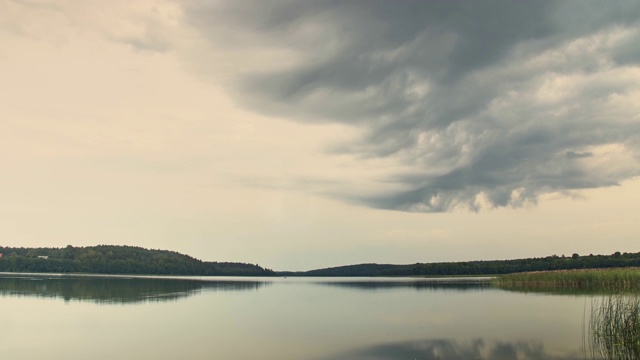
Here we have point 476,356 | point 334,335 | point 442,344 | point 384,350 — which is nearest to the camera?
point 476,356

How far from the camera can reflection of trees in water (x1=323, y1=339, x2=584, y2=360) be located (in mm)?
17656

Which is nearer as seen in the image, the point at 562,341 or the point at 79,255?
the point at 562,341

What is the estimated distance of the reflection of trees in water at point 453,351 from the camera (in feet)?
57.9

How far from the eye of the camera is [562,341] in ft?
68.2

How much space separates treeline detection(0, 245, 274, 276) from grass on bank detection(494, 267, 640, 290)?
13499 cm

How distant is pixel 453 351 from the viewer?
61.8 ft

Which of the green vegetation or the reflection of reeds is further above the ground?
the reflection of reeds

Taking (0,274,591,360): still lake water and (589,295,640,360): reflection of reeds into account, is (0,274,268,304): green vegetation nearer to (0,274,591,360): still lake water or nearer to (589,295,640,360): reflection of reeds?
(0,274,591,360): still lake water

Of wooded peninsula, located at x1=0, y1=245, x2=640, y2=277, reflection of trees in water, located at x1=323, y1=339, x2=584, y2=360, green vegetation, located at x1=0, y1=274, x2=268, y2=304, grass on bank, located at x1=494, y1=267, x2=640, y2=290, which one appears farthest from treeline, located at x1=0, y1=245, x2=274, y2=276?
reflection of trees in water, located at x1=323, y1=339, x2=584, y2=360

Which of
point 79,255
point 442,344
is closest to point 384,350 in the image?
point 442,344

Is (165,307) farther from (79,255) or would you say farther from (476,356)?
(79,255)

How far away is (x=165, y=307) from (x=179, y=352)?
1906 centimetres

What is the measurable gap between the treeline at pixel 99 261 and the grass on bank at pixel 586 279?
135 meters

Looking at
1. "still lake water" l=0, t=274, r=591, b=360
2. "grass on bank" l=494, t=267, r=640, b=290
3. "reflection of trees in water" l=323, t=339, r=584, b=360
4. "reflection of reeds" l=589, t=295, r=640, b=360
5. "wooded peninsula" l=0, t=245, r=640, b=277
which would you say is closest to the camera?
"reflection of reeds" l=589, t=295, r=640, b=360
